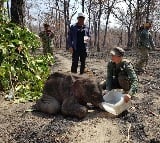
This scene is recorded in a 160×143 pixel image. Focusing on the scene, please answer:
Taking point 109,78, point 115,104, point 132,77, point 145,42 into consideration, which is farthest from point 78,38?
point 145,42

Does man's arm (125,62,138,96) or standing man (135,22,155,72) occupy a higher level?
standing man (135,22,155,72)

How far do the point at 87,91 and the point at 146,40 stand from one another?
595 cm

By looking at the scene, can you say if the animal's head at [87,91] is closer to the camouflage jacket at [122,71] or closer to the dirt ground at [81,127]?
the dirt ground at [81,127]

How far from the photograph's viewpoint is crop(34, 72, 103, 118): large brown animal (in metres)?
5.48

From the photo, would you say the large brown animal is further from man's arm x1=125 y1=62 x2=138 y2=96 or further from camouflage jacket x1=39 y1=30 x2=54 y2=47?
camouflage jacket x1=39 y1=30 x2=54 y2=47

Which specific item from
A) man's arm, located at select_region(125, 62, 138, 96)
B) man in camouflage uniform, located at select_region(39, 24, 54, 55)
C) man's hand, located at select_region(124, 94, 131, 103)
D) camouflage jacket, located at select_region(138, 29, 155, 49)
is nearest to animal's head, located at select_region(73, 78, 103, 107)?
man's hand, located at select_region(124, 94, 131, 103)

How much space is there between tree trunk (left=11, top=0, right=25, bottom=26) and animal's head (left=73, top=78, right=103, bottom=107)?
4628 millimetres

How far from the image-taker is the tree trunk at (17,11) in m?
9.55

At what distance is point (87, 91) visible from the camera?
5559mm

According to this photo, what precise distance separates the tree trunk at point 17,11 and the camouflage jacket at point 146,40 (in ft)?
12.6

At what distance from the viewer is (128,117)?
5.63 metres

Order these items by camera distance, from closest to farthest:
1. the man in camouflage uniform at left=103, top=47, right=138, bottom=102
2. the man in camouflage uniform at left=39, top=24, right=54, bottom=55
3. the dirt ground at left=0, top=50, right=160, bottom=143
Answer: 1. the dirt ground at left=0, top=50, right=160, bottom=143
2. the man in camouflage uniform at left=103, top=47, right=138, bottom=102
3. the man in camouflage uniform at left=39, top=24, right=54, bottom=55

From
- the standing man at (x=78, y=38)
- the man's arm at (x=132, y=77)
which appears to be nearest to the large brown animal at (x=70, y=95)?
the man's arm at (x=132, y=77)

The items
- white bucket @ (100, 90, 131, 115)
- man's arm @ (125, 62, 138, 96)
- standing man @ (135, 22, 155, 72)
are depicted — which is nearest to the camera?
white bucket @ (100, 90, 131, 115)
